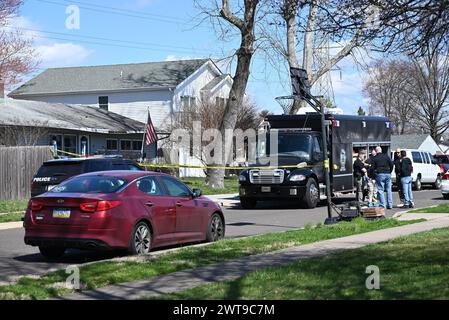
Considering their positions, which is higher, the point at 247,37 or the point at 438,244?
the point at 247,37

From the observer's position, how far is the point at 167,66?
48.3 m

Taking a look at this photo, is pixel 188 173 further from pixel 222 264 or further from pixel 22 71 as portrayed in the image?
pixel 222 264

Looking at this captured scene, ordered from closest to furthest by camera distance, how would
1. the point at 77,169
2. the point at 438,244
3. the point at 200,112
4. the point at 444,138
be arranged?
the point at 438,244, the point at 77,169, the point at 200,112, the point at 444,138

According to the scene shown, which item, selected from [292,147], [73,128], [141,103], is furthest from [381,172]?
[141,103]

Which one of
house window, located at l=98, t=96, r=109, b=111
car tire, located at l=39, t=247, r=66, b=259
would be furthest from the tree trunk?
car tire, located at l=39, t=247, r=66, b=259

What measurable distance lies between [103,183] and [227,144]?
19.2 meters

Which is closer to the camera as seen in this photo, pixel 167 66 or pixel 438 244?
pixel 438 244

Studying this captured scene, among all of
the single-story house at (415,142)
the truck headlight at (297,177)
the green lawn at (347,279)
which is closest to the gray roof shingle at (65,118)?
the truck headlight at (297,177)

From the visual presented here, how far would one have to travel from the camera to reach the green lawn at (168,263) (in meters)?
8.41

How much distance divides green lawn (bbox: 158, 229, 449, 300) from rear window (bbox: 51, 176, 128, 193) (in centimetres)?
369

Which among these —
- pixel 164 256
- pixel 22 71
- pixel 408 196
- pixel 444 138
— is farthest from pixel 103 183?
pixel 444 138

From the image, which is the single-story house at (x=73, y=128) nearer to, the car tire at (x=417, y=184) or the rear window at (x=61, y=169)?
the car tire at (x=417, y=184)
